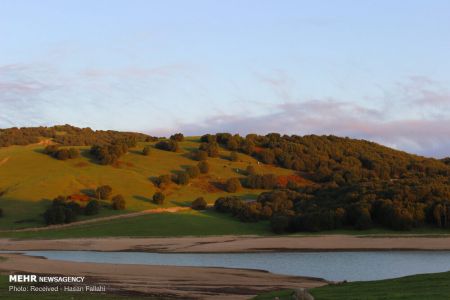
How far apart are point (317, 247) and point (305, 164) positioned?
7547 centimetres

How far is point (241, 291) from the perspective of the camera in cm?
3469

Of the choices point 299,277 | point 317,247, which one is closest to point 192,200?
point 317,247

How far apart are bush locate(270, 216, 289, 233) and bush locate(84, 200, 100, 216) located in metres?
32.0

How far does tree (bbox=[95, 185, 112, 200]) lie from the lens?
4148 inches

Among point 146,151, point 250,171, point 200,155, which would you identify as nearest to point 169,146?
point 146,151

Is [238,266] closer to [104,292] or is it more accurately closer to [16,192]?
[104,292]

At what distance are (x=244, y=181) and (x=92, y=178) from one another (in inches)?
1219

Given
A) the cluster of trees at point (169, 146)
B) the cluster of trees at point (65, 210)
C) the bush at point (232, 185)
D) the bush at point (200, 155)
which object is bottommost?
the cluster of trees at point (65, 210)

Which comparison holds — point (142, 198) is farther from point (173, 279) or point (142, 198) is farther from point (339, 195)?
point (173, 279)

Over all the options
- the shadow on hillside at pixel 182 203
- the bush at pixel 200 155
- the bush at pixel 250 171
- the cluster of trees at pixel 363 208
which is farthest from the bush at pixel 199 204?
the bush at pixel 200 155

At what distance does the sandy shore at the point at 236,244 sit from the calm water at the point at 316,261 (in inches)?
132

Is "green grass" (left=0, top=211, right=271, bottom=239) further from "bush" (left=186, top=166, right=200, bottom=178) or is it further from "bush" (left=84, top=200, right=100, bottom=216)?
"bush" (left=186, top=166, right=200, bottom=178)

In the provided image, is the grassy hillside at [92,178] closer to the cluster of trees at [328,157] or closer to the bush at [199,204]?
the bush at [199,204]

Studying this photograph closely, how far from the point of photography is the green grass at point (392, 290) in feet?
77.0
